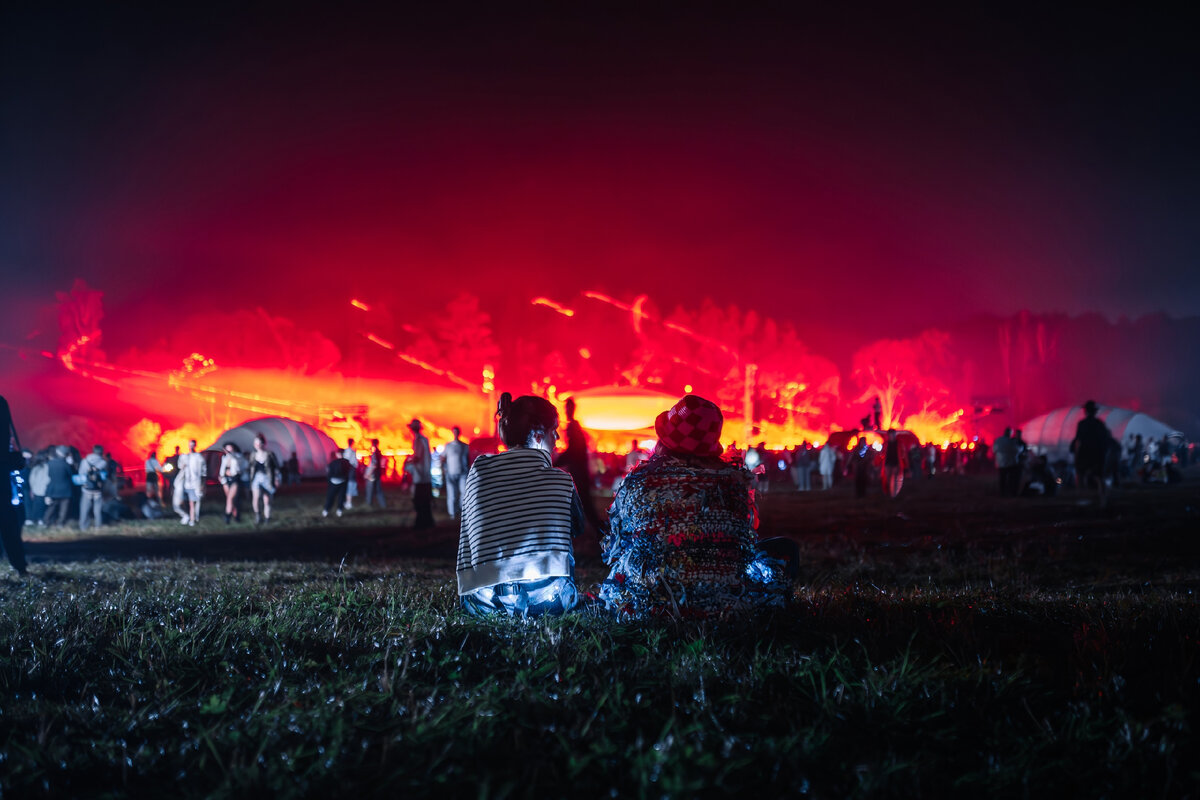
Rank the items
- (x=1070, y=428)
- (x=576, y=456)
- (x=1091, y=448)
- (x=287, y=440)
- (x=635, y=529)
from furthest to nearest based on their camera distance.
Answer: (x=1070, y=428) → (x=287, y=440) → (x=1091, y=448) → (x=576, y=456) → (x=635, y=529)

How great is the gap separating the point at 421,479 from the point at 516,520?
10.8 m

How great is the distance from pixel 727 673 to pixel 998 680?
42.4 inches

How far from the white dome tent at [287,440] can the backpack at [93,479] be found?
25.8 meters

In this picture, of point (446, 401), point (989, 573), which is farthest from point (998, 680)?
point (446, 401)

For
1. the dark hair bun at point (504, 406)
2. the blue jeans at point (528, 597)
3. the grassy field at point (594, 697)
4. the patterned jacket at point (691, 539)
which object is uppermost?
the dark hair bun at point (504, 406)

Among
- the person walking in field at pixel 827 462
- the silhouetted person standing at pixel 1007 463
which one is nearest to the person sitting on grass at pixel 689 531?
the silhouetted person standing at pixel 1007 463

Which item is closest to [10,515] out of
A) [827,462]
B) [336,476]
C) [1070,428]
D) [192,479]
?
[192,479]

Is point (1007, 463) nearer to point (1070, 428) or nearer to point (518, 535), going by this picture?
point (518, 535)

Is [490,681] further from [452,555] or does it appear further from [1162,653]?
[452,555]

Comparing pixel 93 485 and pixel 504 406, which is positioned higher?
pixel 504 406

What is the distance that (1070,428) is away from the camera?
5381 cm

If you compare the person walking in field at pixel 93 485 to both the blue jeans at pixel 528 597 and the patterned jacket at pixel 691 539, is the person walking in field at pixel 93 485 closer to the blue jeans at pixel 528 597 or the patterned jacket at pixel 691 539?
the blue jeans at pixel 528 597

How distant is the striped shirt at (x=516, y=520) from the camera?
174 inches

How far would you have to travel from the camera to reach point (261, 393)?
1980 inches
